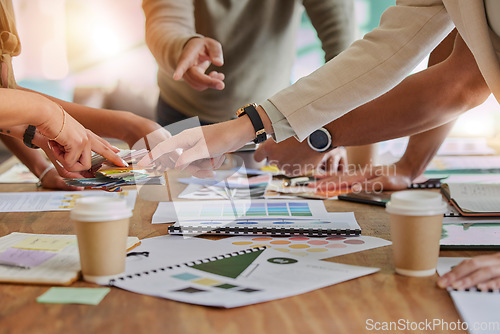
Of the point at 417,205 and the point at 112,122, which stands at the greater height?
the point at 112,122

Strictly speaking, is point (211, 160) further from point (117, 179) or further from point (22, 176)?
point (22, 176)

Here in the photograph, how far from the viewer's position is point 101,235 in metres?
0.71

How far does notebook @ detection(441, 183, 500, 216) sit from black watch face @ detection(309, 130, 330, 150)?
1.07 feet

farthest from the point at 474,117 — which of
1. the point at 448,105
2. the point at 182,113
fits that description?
the point at 448,105

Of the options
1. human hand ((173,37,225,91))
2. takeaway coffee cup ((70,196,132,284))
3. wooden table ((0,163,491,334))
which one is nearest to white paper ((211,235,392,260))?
wooden table ((0,163,491,334))

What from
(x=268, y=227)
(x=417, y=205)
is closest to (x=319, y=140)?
(x=268, y=227)

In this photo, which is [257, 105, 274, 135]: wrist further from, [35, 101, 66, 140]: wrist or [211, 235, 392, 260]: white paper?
[35, 101, 66, 140]: wrist

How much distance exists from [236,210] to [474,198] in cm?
56

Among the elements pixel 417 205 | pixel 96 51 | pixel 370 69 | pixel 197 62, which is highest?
pixel 96 51

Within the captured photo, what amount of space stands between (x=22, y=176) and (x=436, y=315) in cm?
158

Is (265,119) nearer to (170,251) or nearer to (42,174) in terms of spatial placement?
(170,251)

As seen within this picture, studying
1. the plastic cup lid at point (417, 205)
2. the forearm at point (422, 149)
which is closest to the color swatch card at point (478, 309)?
the plastic cup lid at point (417, 205)

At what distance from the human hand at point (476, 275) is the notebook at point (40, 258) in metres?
0.52

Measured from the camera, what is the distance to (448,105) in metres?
1.29
